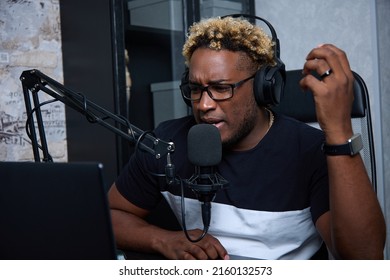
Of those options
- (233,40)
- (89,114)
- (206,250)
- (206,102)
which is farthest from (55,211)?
(233,40)

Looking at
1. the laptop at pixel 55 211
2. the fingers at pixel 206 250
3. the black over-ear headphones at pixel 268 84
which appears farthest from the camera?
the black over-ear headphones at pixel 268 84

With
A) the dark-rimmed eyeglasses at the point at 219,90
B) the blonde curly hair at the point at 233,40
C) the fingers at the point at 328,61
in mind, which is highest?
the blonde curly hair at the point at 233,40

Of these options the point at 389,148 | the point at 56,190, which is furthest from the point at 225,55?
the point at 389,148

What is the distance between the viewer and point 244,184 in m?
1.09

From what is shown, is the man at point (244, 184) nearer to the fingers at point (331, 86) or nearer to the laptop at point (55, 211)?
the fingers at point (331, 86)

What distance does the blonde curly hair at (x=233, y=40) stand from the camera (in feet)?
3.61

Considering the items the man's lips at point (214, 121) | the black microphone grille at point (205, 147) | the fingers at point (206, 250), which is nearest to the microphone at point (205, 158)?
the black microphone grille at point (205, 147)

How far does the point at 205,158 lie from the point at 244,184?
332mm

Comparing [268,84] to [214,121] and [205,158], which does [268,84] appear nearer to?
[214,121]

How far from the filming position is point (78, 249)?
55 centimetres

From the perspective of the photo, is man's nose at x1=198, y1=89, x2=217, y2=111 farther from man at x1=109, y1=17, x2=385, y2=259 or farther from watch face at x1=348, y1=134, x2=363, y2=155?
watch face at x1=348, y1=134, x2=363, y2=155

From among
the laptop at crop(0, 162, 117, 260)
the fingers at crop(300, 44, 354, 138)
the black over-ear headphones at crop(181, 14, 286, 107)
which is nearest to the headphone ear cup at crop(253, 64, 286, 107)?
the black over-ear headphones at crop(181, 14, 286, 107)

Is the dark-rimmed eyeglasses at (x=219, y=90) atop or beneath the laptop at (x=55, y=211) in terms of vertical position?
atop

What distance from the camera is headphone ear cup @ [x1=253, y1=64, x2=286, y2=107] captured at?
104 cm
